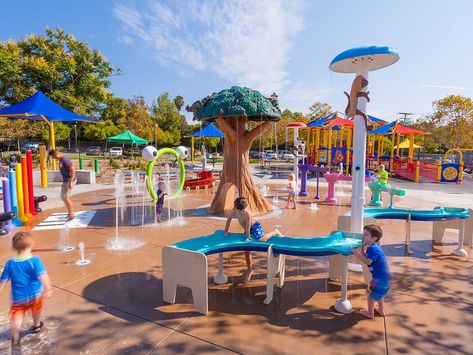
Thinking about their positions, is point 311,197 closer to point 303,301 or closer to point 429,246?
point 429,246

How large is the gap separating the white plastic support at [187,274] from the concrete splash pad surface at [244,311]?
0.15m

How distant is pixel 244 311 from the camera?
11.9ft

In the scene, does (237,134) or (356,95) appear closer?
(356,95)

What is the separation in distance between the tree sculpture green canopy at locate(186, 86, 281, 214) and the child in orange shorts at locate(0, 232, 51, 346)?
5.45 m

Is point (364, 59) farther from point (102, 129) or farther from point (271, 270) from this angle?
point (102, 129)

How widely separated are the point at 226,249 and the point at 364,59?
139 inches

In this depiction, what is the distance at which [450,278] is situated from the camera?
15.2 feet

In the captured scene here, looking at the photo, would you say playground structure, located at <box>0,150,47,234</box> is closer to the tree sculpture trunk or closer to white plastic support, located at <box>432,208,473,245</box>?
the tree sculpture trunk

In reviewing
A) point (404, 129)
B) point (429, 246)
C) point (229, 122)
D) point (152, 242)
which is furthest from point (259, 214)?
point (404, 129)

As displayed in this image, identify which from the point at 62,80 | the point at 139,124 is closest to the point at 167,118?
the point at 139,124

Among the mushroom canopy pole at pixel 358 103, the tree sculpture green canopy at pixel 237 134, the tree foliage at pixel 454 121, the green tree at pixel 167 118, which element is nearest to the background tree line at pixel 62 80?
the tree foliage at pixel 454 121

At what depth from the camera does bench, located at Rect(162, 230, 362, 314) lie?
359cm

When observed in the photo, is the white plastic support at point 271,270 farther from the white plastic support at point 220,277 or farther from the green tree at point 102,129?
the green tree at point 102,129

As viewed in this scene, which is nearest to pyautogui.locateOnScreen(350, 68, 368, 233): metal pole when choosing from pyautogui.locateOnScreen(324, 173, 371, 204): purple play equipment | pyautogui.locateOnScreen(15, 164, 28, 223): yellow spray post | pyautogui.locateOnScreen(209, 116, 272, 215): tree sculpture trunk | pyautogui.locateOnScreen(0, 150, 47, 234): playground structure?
pyautogui.locateOnScreen(209, 116, 272, 215): tree sculpture trunk
